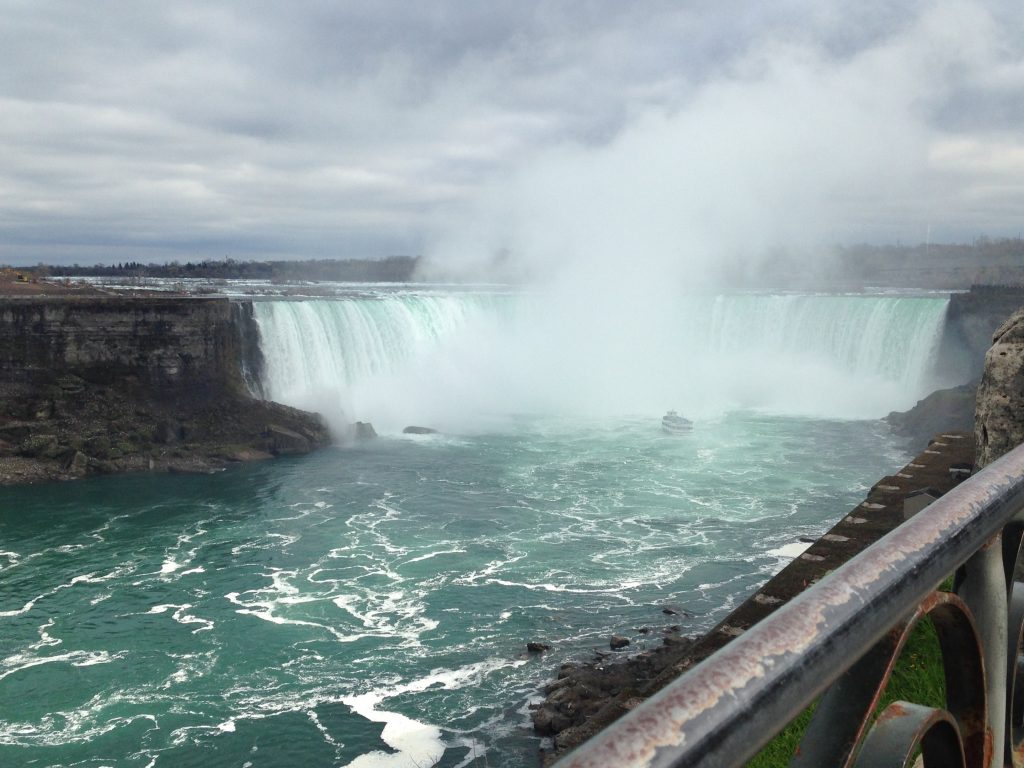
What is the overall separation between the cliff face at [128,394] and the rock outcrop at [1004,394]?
76.4ft

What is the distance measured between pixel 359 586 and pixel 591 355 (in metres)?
30.4

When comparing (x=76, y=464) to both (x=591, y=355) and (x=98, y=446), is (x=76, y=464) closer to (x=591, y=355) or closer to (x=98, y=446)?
(x=98, y=446)

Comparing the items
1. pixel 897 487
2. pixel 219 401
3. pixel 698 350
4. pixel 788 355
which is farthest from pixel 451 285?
pixel 897 487

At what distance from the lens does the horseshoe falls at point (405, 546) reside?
425 inches

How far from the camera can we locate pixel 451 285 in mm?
69500

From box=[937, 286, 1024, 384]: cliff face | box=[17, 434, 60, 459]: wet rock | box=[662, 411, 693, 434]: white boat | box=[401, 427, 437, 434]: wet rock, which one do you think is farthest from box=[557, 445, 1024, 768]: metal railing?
box=[937, 286, 1024, 384]: cliff face

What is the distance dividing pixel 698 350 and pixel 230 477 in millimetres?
26232

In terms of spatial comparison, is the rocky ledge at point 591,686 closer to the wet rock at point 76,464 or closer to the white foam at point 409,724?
the white foam at point 409,724

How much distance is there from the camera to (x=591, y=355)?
44531mm

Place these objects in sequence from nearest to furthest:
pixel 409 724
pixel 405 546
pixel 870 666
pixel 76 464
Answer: pixel 870 666 → pixel 409 724 → pixel 405 546 → pixel 76 464

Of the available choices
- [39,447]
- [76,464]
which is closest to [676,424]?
[76,464]

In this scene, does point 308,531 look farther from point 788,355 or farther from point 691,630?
point 788,355

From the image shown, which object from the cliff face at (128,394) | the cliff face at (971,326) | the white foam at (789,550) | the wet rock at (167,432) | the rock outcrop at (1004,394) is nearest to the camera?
the rock outcrop at (1004,394)

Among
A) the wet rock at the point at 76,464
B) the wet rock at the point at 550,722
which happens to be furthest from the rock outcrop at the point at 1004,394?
the wet rock at the point at 76,464
